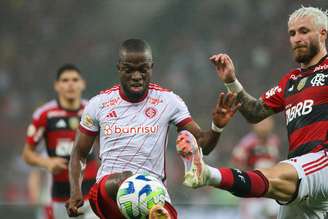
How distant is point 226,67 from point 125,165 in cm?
98

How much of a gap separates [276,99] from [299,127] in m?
0.51

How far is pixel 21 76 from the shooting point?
48.7 feet

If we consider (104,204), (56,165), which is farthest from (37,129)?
(104,204)

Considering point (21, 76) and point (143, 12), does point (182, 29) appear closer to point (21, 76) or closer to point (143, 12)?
point (143, 12)

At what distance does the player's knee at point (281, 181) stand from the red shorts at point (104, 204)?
2.16 ft

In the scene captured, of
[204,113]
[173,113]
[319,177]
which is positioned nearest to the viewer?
[319,177]

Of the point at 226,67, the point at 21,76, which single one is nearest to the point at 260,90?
the point at 21,76

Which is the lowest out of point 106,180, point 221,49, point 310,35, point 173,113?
point 106,180

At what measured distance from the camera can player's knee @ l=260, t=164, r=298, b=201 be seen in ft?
18.3

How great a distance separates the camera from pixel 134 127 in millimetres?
6129

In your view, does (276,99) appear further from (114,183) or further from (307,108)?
(114,183)

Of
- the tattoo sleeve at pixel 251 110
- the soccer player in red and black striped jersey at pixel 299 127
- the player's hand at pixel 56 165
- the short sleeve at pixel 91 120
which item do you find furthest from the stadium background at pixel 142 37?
the short sleeve at pixel 91 120

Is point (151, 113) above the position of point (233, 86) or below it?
below

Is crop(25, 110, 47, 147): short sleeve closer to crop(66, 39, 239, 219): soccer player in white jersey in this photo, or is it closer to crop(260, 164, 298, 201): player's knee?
crop(66, 39, 239, 219): soccer player in white jersey
